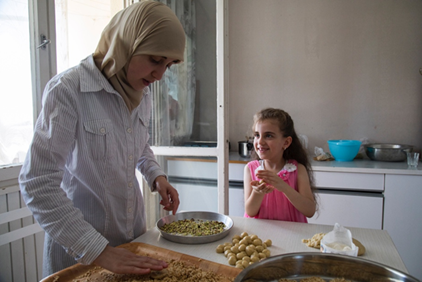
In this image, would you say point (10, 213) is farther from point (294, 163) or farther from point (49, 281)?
point (294, 163)

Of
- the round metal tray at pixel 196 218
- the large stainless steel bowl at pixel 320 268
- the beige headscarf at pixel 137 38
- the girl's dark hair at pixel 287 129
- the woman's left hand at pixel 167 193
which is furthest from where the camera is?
the girl's dark hair at pixel 287 129

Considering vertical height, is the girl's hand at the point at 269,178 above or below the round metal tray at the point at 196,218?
above

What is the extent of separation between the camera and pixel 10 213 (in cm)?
157

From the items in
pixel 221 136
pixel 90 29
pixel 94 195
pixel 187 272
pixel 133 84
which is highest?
pixel 90 29

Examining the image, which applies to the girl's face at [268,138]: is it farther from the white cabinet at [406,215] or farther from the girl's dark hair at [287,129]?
the white cabinet at [406,215]

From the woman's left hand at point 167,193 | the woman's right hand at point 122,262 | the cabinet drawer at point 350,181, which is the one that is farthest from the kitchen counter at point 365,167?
the woman's right hand at point 122,262

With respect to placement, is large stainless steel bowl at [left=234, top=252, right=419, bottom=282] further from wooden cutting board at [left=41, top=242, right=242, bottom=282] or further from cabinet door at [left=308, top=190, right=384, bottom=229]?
cabinet door at [left=308, top=190, right=384, bottom=229]

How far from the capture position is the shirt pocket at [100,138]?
1014 millimetres

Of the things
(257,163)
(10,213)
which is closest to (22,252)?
(10,213)

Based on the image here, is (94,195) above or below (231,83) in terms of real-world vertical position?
below

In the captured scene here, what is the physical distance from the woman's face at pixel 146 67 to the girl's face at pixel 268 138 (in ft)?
2.36

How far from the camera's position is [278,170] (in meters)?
1.71

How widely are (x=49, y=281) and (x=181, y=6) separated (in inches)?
78.4

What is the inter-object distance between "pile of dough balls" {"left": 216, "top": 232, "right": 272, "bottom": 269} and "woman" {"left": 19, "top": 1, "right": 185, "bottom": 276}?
0.79ft
